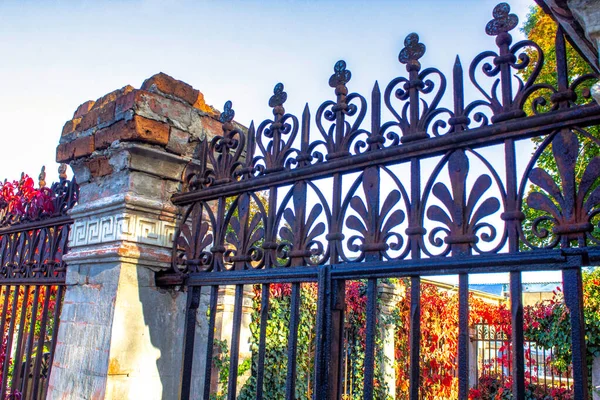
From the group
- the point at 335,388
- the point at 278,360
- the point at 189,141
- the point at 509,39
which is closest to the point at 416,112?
the point at 509,39

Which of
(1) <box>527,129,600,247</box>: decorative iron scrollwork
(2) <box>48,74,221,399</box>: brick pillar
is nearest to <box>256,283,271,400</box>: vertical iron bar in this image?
(2) <box>48,74,221,399</box>: brick pillar

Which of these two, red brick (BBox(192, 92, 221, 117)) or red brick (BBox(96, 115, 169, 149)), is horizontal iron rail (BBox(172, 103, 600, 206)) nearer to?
red brick (BBox(96, 115, 169, 149))

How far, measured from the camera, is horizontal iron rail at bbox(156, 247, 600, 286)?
1.47 m

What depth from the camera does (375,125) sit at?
1973 millimetres

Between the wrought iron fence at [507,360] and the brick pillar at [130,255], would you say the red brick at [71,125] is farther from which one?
the wrought iron fence at [507,360]

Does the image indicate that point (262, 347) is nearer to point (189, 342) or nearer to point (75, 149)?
point (189, 342)

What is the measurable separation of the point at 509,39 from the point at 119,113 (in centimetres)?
205

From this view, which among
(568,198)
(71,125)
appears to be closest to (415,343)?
(568,198)

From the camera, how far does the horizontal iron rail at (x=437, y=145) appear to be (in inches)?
60.2

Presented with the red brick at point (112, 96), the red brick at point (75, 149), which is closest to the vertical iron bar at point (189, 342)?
the red brick at point (75, 149)

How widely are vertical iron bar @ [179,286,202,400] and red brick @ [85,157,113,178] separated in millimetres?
917

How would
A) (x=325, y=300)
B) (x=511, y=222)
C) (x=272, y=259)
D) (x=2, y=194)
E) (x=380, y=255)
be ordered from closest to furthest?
(x=511, y=222) → (x=380, y=255) → (x=325, y=300) → (x=272, y=259) → (x=2, y=194)

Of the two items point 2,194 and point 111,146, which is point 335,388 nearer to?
point 111,146

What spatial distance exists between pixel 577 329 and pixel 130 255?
2081 mm
